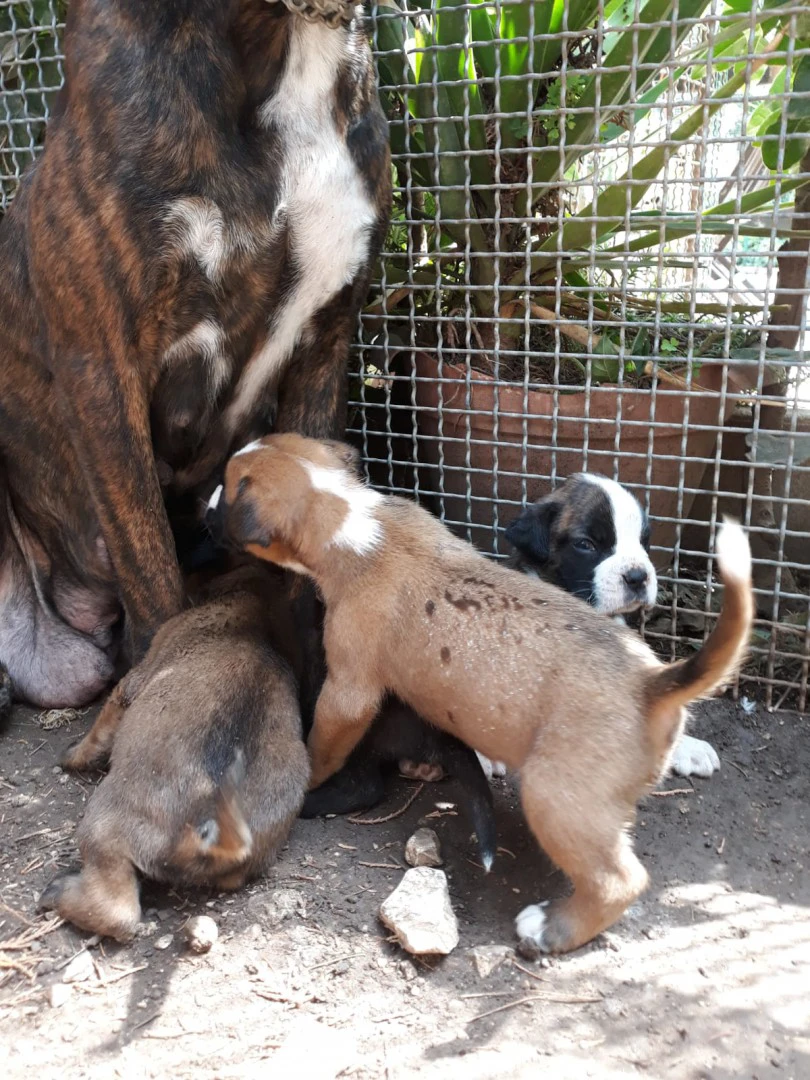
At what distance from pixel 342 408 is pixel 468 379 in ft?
1.27

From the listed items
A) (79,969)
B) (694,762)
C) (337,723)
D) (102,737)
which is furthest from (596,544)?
(79,969)

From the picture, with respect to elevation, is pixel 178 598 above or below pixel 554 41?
below

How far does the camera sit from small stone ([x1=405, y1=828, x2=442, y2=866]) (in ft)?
6.84

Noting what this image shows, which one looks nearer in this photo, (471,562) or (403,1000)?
(403,1000)

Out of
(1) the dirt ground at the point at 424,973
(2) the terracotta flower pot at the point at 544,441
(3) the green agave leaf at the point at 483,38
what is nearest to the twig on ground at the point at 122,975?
(1) the dirt ground at the point at 424,973

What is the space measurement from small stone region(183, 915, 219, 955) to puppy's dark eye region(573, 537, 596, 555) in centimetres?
135

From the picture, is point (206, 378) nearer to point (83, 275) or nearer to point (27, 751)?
point (83, 275)

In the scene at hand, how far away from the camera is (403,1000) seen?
172cm

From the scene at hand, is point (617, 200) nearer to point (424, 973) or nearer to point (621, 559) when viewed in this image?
point (621, 559)

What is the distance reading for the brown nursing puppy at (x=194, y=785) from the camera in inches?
73.5

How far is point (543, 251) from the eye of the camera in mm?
2799

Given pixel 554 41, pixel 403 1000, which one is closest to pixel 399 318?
pixel 554 41

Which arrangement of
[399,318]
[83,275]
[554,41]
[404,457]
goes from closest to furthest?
[83,275]
[554,41]
[399,318]
[404,457]

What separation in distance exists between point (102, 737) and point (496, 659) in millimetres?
1105
